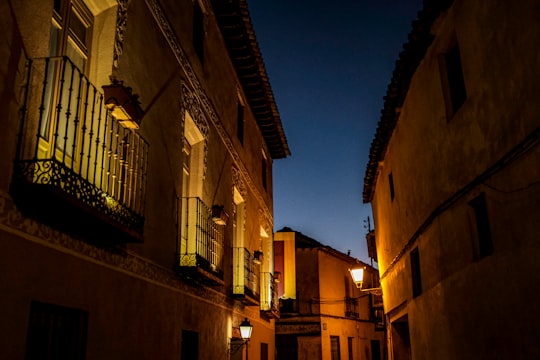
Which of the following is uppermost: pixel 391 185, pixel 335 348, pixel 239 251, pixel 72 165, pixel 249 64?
pixel 249 64

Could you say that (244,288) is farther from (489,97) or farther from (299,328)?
(299,328)

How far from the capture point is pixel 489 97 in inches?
236

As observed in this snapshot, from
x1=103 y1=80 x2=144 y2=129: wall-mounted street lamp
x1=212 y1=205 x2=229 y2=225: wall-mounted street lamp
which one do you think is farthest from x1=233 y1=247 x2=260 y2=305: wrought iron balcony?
Result: x1=103 y1=80 x2=144 y2=129: wall-mounted street lamp

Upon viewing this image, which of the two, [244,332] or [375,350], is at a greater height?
[244,332]

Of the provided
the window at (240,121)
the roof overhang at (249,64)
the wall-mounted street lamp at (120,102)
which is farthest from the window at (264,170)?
the wall-mounted street lamp at (120,102)

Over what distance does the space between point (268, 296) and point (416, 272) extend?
5.89 meters

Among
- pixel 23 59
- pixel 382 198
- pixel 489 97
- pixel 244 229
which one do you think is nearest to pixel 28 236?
pixel 23 59

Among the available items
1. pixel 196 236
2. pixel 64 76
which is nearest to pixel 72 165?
pixel 64 76

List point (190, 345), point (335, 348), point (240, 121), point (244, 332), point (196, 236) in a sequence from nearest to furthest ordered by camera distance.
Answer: point (196, 236), point (190, 345), point (244, 332), point (240, 121), point (335, 348)

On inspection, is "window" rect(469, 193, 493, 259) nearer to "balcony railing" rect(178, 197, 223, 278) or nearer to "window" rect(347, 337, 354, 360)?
"balcony railing" rect(178, 197, 223, 278)

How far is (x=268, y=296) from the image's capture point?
1557cm

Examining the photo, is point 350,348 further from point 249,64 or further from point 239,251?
point 249,64

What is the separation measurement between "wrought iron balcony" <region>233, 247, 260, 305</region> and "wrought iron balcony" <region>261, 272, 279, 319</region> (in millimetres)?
2524

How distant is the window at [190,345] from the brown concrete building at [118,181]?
23mm
